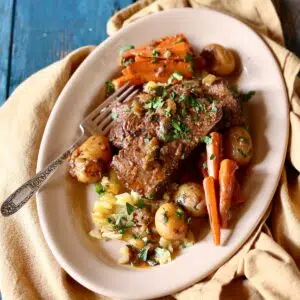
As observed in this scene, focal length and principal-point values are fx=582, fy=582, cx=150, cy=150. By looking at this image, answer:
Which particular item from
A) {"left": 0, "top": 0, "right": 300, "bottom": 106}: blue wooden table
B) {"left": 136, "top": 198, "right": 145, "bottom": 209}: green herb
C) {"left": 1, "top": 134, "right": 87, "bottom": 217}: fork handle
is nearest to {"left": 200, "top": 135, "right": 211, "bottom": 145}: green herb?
{"left": 136, "top": 198, "right": 145, "bottom": 209}: green herb

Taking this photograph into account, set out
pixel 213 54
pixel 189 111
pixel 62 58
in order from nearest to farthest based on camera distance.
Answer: pixel 189 111
pixel 213 54
pixel 62 58

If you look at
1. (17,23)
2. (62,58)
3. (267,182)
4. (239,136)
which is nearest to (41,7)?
(17,23)

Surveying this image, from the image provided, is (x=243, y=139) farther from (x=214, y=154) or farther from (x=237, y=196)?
(x=237, y=196)

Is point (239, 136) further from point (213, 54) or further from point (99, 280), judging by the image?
point (99, 280)

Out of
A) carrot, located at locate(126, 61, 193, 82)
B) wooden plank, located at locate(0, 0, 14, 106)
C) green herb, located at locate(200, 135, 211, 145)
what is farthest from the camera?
wooden plank, located at locate(0, 0, 14, 106)

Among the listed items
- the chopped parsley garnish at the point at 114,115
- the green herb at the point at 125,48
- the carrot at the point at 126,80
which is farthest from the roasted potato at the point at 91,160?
the green herb at the point at 125,48

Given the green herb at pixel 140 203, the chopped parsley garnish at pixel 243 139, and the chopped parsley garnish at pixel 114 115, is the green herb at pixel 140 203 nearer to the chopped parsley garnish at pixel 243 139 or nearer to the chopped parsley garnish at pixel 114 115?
the chopped parsley garnish at pixel 114 115

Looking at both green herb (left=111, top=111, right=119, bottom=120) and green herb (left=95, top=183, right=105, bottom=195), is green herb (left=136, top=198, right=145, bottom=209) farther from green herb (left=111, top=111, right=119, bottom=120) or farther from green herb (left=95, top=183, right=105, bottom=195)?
green herb (left=111, top=111, right=119, bottom=120)
